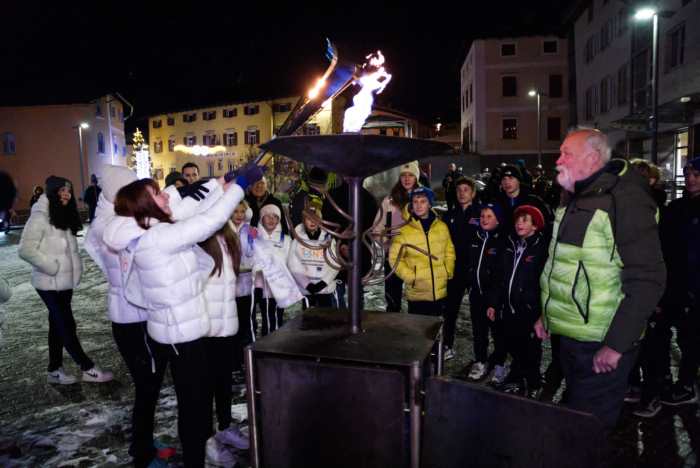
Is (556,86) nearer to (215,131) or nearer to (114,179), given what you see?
(215,131)

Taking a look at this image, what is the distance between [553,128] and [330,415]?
119ft

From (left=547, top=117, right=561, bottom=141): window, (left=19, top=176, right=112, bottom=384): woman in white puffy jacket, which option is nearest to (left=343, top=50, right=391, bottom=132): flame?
(left=19, top=176, right=112, bottom=384): woman in white puffy jacket

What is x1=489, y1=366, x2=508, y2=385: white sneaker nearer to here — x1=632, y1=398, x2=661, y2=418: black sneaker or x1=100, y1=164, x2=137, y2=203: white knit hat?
x1=632, y1=398, x2=661, y2=418: black sneaker

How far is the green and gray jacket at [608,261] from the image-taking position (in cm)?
248

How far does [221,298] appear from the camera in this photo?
11.0ft

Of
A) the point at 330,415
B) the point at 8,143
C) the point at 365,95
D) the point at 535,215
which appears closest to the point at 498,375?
the point at 535,215

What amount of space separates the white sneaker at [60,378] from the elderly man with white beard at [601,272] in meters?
4.47

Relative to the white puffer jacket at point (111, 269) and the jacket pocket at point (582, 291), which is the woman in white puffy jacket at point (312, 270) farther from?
the jacket pocket at point (582, 291)

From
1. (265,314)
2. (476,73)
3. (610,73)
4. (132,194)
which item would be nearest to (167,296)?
(132,194)

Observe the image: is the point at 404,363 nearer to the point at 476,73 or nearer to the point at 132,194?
the point at 132,194

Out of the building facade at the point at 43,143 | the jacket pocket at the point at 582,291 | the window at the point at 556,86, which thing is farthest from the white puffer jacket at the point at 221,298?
the window at the point at 556,86

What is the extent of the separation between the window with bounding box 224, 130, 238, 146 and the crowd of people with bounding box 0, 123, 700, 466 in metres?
45.0

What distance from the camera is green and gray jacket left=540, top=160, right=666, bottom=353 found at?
2.48 metres

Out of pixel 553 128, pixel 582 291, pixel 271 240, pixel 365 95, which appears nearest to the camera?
pixel 582 291
